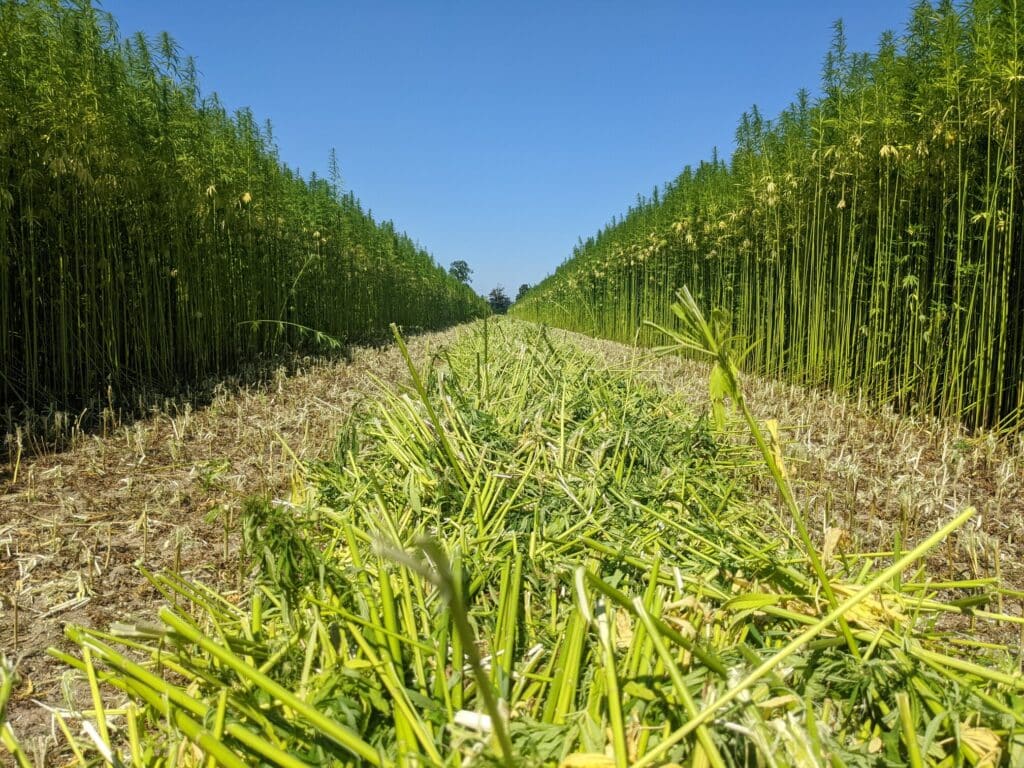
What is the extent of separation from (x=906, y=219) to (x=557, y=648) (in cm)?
644

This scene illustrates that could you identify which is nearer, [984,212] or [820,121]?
[984,212]

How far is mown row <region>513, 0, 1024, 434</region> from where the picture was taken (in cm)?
458

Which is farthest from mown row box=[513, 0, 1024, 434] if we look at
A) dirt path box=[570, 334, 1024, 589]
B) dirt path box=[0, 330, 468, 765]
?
dirt path box=[0, 330, 468, 765]

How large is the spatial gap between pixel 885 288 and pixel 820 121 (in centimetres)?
202

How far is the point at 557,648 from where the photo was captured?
49.6 inches

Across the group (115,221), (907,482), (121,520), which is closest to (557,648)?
(121,520)

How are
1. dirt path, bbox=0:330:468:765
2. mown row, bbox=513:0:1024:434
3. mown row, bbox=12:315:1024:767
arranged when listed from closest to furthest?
mown row, bbox=12:315:1024:767 → dirt path, bbox=0:330:468:765 → mown row, bbox=513:0:1024:434

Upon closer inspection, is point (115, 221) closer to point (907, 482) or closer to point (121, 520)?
point (121, 520)

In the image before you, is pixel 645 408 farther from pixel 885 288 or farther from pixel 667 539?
pixel 885 288

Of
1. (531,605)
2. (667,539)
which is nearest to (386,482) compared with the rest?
(531,605)

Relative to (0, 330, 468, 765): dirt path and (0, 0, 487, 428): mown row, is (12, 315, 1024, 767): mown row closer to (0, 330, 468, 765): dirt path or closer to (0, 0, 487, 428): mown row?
(0, 330, 468, 765): dirt path

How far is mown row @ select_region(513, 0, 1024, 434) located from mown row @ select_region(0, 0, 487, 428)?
17.3 ft

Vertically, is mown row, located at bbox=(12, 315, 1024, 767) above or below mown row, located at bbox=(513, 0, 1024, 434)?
below

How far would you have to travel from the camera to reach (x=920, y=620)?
4.35ft
